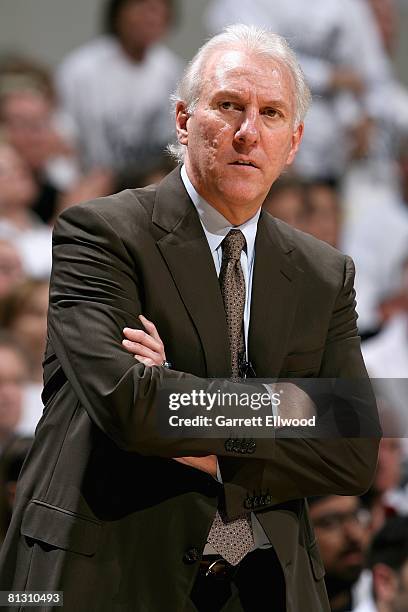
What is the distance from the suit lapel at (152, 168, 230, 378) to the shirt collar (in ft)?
0.05

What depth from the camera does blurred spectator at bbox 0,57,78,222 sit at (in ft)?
18.8

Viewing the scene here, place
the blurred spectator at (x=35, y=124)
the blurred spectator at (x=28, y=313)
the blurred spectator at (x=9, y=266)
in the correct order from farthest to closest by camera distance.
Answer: the blurred spectator at (x=35, y=124)
the blurred spectator at (x=9, y=266)
the blurred spectator at (x=28, y=313)

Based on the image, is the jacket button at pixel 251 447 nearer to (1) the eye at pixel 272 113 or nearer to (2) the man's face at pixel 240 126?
(2) the man's face at pixel 240 126

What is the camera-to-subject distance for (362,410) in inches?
85.4

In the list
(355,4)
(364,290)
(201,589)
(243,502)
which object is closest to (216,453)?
(243,502)

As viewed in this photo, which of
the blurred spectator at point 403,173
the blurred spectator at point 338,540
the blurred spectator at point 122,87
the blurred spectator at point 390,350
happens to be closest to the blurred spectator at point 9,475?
the blurred spectator at point 338,540

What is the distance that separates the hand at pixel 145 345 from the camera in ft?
6.65

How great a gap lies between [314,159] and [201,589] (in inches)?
183

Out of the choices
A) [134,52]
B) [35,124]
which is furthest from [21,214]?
[134,52]

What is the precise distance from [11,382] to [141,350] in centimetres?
247

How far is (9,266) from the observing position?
16.5 ft

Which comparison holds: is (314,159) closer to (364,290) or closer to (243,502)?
(364,290)

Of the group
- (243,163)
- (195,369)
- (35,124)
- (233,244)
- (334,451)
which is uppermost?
(35,124)

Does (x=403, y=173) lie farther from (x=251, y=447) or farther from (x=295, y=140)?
(x=251, y=447)
